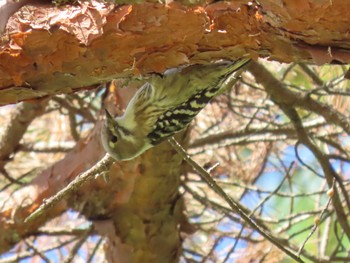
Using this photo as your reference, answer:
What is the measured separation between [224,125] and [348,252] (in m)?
1.01

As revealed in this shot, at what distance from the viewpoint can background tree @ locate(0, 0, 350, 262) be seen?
51.0 inches

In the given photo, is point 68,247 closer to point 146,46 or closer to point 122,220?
point 122,220

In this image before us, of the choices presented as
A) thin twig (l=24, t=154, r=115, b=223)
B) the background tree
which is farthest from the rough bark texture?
thin twig (l=24, t=154, r=115, b=223)

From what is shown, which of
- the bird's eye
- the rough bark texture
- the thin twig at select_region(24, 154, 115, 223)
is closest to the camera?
the rough bark texture

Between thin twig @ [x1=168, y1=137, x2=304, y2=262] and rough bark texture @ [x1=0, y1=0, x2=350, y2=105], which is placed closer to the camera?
rough bark texture @ [x1=0, y1=0, x2=350, y2=105]

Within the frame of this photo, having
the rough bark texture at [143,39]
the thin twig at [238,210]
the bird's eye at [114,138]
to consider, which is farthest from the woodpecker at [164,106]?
the rough bark texture at [143,39]

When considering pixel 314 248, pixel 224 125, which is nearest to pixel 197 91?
pixel 224 125

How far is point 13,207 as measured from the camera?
2535mm

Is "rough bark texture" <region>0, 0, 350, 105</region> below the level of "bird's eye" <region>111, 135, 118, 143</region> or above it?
below

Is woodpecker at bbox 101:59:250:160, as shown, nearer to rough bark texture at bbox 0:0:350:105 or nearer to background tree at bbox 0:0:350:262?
background tree at bbox 0:0:350:262

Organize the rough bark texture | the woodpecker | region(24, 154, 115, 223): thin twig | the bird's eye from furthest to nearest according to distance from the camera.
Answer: the bird's eye
the woodpecker
region(24, 154, 115, 223): thin twig
the rough bark texture

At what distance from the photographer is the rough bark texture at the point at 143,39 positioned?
125cm

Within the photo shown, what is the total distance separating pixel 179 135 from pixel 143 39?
3.81 feet

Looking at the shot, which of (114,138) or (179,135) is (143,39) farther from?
(179,135)
